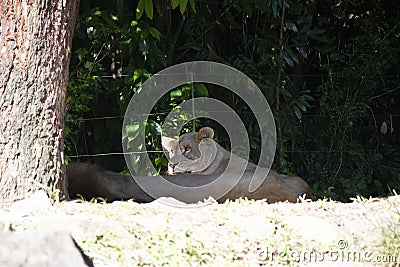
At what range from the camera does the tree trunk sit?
3.26 meters

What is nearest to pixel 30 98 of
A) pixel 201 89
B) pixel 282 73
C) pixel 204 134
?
pixel 204 134

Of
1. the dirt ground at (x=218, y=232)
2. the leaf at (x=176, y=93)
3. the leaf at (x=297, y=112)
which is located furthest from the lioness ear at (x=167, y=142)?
the dirt ground at (x=218, y=232)

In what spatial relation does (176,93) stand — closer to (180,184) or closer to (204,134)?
(204,134)

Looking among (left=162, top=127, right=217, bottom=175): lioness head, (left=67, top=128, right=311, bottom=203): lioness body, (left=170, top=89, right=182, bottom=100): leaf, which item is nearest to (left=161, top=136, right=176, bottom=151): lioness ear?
(left=162, top=127, right=217, bottom=175): lioness head

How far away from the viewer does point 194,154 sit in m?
5.07

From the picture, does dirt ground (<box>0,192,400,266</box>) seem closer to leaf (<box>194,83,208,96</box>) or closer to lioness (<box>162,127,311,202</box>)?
lioness (<box>162,127,311,202</box>)

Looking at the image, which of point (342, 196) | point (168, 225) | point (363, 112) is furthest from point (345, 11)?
point (168, 225)

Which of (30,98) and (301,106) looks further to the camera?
(301,106)

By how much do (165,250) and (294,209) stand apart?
0.88 metres

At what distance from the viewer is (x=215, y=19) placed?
641 centimetres

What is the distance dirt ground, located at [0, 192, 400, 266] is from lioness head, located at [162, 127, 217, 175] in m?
1.57

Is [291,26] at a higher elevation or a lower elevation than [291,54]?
higher

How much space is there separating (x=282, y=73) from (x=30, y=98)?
137 inches

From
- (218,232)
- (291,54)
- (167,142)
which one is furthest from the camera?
(291,54)
